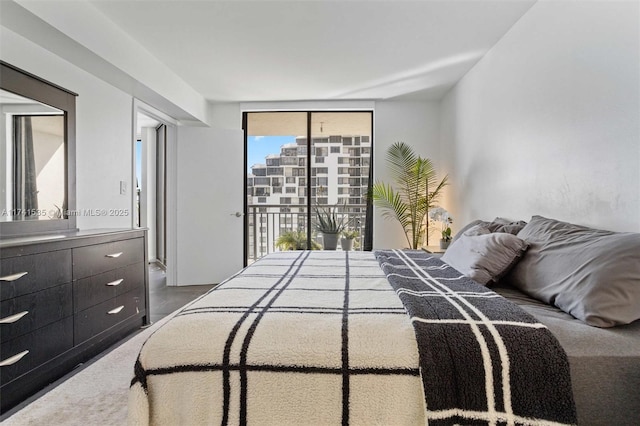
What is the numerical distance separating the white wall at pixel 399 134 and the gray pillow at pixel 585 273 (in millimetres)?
2718

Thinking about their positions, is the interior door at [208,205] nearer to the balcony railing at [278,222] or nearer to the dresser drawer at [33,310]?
the balcony railing at [278,222]

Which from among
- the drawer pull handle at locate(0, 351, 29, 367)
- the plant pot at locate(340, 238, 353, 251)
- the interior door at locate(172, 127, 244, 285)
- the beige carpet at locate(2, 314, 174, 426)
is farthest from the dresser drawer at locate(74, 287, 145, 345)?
the plant pot at locate(340, 238, 353, 251)

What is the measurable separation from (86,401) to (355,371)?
5.21ft

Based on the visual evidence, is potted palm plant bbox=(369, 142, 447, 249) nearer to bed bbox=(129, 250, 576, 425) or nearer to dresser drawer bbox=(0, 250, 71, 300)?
bed bbox=(129, 250, 576, 425)

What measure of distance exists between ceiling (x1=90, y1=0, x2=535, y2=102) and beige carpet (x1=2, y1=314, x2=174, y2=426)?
240cm

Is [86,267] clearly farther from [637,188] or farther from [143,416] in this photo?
[637,188]

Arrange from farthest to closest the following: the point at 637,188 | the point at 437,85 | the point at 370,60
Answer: the point at 437,85, the point at 370,60, the point at 637,188

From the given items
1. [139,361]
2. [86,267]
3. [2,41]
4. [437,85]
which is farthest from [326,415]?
[437,85]

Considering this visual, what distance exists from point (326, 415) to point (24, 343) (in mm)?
1717

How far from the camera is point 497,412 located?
85cm

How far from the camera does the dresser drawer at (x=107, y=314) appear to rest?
2.04m

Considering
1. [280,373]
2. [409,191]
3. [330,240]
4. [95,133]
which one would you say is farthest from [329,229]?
[280,373]

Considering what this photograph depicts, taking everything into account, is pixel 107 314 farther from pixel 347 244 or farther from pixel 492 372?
pixel 347 244

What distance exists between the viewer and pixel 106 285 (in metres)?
2.28
